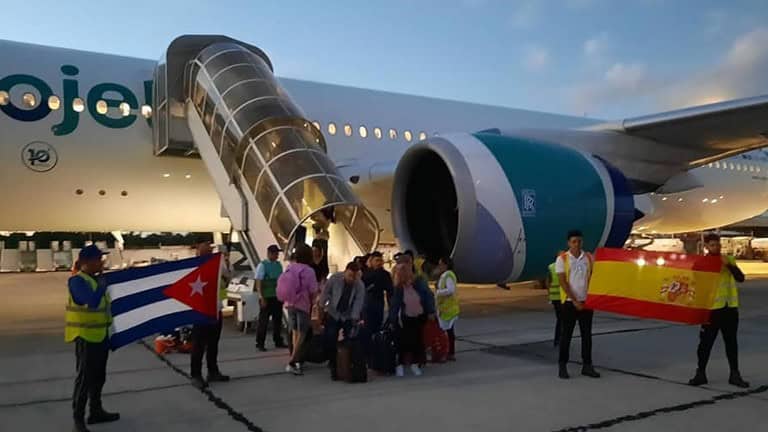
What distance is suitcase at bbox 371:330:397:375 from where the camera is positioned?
5.50m

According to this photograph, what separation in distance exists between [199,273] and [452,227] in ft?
15.0

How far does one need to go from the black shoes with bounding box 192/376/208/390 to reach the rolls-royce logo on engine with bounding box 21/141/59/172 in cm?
477

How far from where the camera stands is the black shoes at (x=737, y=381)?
194 inches

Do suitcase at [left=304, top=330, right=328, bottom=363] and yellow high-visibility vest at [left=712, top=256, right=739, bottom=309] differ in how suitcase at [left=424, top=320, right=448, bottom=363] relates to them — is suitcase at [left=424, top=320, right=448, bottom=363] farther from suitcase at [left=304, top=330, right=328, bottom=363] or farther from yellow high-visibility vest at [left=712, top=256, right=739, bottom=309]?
yellow high-visibility vest at [left=712, top=256, right=739, bottom=309]

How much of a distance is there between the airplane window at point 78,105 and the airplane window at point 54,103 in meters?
0.18

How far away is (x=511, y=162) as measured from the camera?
766 cm

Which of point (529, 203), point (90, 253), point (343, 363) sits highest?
point (529, 203)

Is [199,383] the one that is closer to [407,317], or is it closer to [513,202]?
[407,317]

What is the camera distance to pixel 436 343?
19.5 feet

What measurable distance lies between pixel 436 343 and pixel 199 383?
7.13ft

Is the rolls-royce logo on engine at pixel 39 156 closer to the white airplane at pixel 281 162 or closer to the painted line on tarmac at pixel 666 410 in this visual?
the white airplane at pixel 281 162

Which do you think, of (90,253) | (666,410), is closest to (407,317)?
(666,410)

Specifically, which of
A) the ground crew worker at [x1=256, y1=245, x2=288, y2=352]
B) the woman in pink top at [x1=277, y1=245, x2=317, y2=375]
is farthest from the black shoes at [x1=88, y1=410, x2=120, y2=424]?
the ground crew worker at [x1=256, y1=245, x2=288, y2=352]

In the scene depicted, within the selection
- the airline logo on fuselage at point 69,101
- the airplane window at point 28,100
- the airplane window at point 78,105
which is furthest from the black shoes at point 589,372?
the airplane window at point 28,100
